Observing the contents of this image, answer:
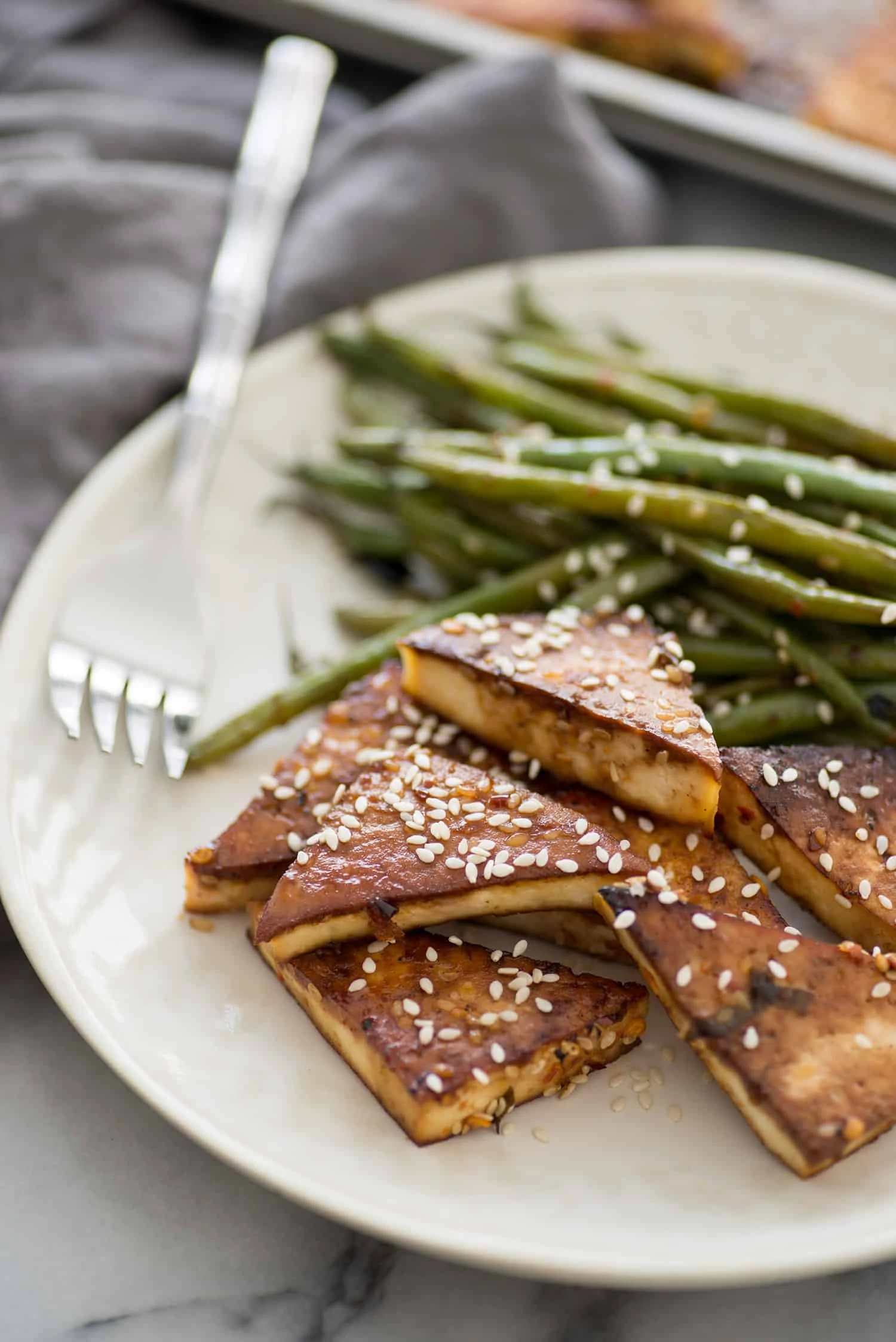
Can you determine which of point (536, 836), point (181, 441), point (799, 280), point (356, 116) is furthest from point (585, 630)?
point (356, 116)

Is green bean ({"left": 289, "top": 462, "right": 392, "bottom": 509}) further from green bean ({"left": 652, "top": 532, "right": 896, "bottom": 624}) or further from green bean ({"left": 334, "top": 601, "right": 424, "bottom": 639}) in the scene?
green bean ({"left": 652, "top": 532, "right": 896, "bottom": 624})

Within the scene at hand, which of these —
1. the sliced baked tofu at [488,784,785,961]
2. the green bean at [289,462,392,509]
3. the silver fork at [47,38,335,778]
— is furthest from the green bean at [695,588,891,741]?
the silver fork at [47,38,335,778]

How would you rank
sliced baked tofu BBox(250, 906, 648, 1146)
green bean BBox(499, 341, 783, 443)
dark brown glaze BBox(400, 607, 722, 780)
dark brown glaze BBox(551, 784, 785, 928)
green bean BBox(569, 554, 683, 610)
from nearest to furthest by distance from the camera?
sliced baked tofu BBox(250, 906, 648, 1146) < dark brown glaze BBox(551, 784, 785, 928) < dark brown glaze BBox(400, 607, 722, 780) < green bean BBox(569, 554, 683, 610) < green bean BBox(499, 341, 783, 443)

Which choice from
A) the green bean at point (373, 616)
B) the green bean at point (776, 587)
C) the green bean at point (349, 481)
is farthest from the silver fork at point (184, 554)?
the green bean at point (776, 587)

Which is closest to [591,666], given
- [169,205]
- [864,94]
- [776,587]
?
[776,587]

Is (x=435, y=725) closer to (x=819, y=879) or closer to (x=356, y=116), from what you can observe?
(x=819, y=879)
